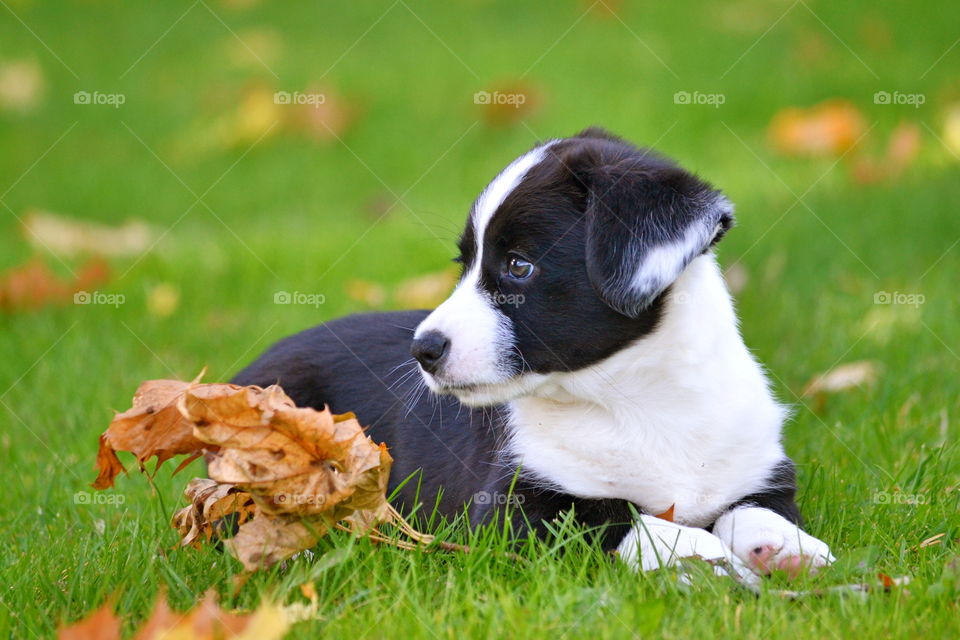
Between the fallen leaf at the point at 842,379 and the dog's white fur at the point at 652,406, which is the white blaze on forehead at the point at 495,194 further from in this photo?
the fallen leaf at the point at 842,379

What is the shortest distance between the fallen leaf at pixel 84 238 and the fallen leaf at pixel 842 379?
4.07 meters

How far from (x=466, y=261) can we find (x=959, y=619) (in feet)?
5.24

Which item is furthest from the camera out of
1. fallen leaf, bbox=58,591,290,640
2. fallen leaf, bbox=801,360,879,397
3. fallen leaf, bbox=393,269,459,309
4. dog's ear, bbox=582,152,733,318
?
fallen leaf, bbox=393,269,459,309

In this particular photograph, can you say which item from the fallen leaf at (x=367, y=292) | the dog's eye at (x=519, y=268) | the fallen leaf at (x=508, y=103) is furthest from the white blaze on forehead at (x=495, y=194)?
the fallen leaf at (x=508, y=103)

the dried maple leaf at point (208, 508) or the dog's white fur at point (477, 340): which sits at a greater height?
the dog's white fur at point (477, 340)

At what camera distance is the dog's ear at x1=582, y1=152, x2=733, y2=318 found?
9.41 feet

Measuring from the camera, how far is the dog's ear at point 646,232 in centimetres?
287

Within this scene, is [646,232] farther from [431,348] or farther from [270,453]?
[270,453]

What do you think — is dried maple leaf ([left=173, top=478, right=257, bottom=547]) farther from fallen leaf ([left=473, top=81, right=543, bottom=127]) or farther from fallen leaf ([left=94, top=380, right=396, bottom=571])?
fallen leaf ([left=473, top=81, right=543, bottom=127])

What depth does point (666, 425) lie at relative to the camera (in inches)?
120

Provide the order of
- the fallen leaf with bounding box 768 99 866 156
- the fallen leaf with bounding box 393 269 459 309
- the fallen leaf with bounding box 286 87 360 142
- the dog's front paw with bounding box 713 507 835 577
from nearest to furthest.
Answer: the dog's front paw with bounding box 713 507 835 577
the fallen leaf with bounding box 393 269 459 309
the fallen leaf with bounding box 768 99 866 156
the fallen leaf with bounding box 286 87 360 142

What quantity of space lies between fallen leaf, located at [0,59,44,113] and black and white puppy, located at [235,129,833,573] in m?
7.83

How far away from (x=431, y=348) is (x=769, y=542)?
1.01 meters

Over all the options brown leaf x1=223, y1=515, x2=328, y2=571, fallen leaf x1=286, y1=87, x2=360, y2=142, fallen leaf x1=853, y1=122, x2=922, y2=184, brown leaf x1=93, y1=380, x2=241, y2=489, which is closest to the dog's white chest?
brown leaf x1=223, y1=515, x2=328, y2=571
